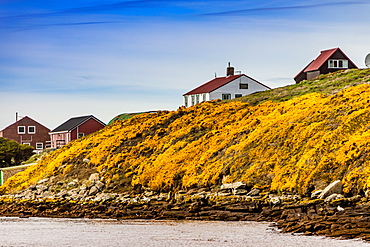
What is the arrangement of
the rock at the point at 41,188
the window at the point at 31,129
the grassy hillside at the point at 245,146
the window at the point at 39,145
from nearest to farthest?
the grassy hillside at the point at 245,146 < the rock at the point at 41,188 < the window at the point at 31,129 < the window at the point at 39,145

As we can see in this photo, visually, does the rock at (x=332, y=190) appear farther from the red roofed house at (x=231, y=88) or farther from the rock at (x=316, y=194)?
the red roofed house at (x=231, y=88)

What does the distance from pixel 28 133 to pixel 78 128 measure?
13.6 m

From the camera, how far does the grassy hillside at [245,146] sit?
26812mm

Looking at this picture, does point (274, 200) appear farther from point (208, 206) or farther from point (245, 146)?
point (245, 146)

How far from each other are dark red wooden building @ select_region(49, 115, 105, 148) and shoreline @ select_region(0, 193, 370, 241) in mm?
38245

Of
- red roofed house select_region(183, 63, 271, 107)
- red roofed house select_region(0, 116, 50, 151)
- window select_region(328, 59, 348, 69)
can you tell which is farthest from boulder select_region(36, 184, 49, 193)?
red roofed house select_region(0, 116, 50, 151)

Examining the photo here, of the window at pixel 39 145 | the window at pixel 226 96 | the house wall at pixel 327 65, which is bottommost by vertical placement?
the window at pixel 39 145

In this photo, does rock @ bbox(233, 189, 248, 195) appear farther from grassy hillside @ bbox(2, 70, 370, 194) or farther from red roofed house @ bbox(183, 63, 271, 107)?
red roofed house @ bbox(183, 63, 271, 107)

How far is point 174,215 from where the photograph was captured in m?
27.9

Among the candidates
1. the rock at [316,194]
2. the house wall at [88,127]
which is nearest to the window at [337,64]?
the house wall at [88,127]

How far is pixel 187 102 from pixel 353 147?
5639 centimetres

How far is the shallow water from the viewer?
2014 centimetres

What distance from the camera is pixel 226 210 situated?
27219 mm

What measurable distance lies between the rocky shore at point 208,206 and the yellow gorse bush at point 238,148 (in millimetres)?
774
